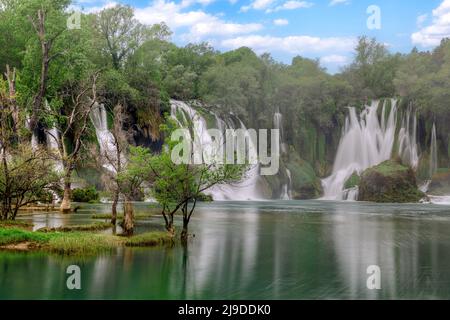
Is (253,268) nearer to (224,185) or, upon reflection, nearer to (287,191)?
(224,185)

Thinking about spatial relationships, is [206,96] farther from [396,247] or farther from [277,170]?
[396,247]

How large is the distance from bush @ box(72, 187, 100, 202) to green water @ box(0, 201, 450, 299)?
65.3 feet

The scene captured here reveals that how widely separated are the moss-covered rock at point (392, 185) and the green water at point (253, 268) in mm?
33973

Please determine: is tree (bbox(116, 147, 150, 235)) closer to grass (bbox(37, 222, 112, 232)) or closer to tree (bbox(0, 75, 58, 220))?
grass (bbox(37, 222, 112, 232))

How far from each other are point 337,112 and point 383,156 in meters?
10.5

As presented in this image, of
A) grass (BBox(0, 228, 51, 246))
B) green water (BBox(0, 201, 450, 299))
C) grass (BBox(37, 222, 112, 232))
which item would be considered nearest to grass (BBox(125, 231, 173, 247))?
green water (BBox(0, 201, 450, 299))

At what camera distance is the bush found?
1955 inches

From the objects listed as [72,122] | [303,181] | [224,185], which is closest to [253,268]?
[72,122]

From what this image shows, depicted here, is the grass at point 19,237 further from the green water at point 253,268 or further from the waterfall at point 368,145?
the waterfall at point 368,145

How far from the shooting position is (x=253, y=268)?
63.0 ft

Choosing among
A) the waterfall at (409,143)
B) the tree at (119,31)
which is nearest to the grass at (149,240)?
the tree at (119,31)

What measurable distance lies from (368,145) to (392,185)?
1271 cm

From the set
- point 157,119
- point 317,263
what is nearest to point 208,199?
point 157,119

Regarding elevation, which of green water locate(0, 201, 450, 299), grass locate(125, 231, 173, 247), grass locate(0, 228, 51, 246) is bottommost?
green water locate(0, 201, 450, 299)
